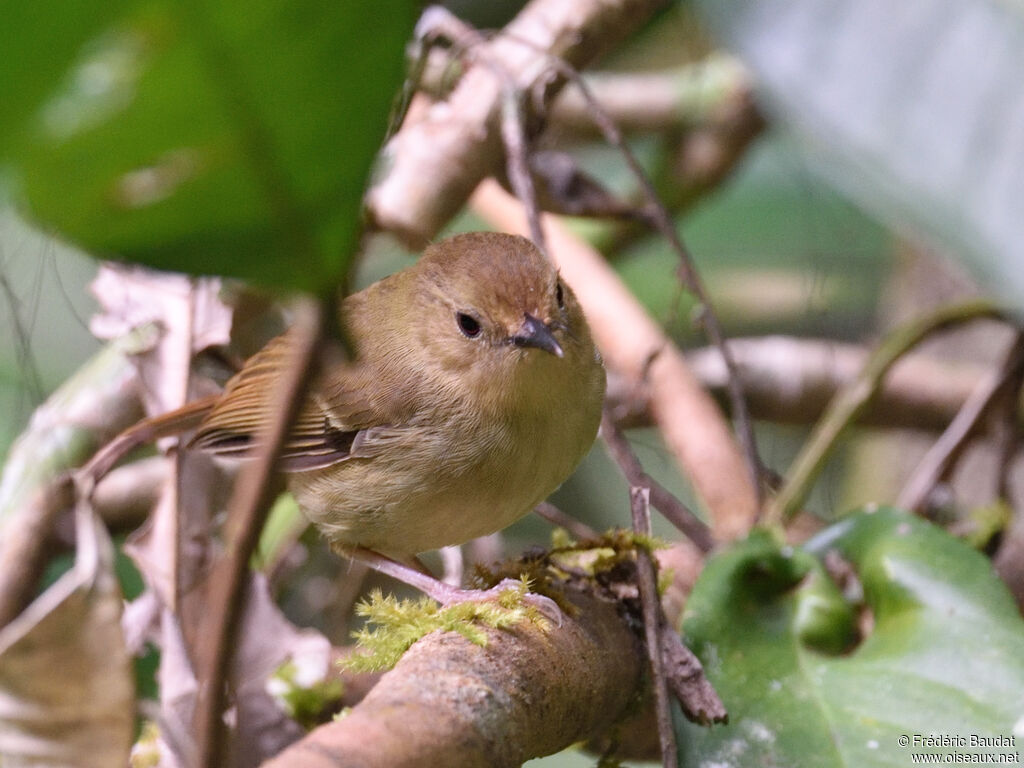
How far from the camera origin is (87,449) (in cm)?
296

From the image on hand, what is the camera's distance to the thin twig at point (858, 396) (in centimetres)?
276

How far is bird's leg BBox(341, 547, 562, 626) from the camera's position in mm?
1763

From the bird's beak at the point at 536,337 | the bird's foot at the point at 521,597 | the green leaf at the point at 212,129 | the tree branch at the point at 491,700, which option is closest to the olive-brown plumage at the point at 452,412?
the bird's beak at the point at 536,337

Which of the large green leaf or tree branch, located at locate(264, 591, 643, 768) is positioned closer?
tree branch, located at locate(264, 591, 643, 768)

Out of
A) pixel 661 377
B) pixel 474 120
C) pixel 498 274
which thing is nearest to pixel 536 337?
pixel 498 274

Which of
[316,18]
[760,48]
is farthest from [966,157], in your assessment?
[316,18]

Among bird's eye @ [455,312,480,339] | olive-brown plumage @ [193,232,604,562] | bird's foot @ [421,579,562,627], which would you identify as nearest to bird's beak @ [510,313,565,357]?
olive-brown plumage @ [193,232,604,562]

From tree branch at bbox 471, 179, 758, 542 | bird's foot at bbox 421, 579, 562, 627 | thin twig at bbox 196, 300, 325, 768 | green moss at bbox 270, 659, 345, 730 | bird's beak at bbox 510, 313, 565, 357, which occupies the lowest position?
green moss at bbox 270, 659, 345, 730

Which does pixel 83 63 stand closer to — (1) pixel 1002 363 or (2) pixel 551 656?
(2) pixel 551 656

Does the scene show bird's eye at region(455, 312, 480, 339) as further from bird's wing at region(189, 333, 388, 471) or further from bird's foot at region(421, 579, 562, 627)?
bird's foot at region(421, 579, 562, 627)

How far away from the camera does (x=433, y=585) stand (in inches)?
87.7

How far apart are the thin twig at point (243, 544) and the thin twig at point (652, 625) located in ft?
3.03

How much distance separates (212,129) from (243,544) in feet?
1.15

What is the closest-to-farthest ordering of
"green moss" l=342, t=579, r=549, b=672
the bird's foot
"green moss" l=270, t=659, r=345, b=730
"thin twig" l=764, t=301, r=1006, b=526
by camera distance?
1. "green moss" l=342, t=579, r=549, b=672
2. the bird's foot
3. "green moss" l=270, t=659, r=345, b=730
4. "thin twig" l=764, t=301, r=1006, b=526
